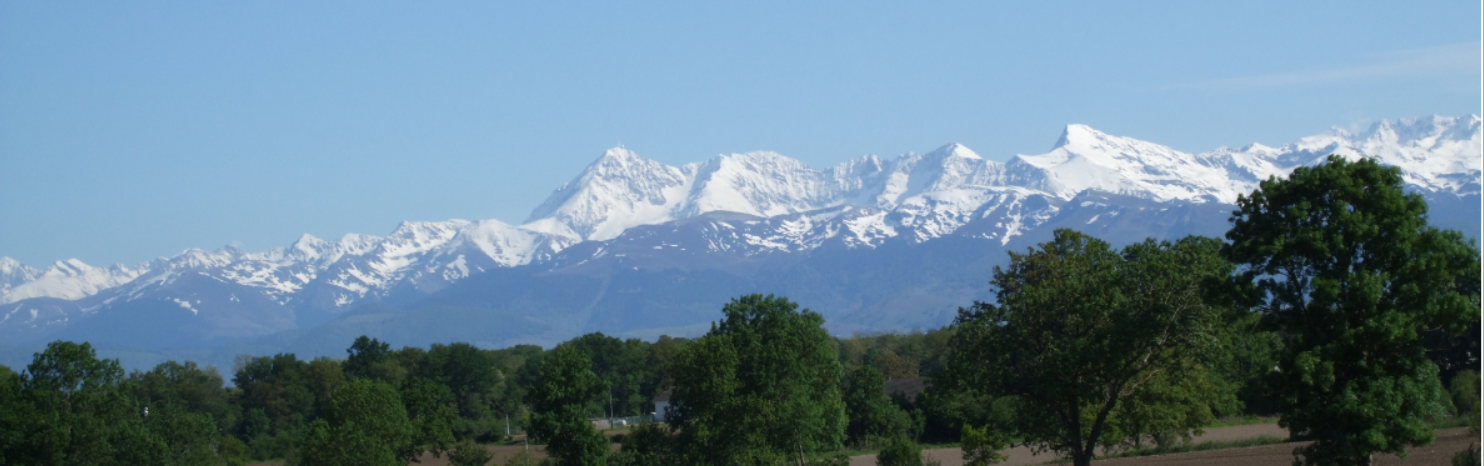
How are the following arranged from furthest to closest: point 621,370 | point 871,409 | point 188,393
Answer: point 621,370
point 188,393
point 871,409

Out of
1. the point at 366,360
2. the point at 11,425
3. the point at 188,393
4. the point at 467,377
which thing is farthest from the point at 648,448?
the point at 366,360

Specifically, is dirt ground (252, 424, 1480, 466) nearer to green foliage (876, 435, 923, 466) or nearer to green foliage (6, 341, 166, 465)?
green foliage (876, 435, 923, 466)

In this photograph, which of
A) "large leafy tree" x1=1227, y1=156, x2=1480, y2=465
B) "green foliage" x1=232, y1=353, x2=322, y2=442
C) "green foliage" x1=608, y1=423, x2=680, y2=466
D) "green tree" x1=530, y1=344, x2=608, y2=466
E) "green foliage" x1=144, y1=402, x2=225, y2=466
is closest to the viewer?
"large leafy tree" x1=1227, y1=156, x2=1480, y2=465

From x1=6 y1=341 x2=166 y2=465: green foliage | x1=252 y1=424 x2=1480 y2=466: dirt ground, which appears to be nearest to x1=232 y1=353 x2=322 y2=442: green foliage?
x1=252 y1=424 x2=1480 y2=466: dirt ground

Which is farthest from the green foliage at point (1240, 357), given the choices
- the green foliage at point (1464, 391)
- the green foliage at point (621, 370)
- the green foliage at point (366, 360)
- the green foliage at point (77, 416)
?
the green foliage at point (366, 360)

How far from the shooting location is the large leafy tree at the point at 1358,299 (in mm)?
26531

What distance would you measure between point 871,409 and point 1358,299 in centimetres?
5340

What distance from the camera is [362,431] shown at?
58.5m

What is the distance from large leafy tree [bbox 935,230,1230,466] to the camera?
33.9 metres

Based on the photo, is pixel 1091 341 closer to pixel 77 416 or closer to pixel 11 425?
pixel 77 416

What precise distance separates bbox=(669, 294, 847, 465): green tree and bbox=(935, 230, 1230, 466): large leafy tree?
37.9 ft

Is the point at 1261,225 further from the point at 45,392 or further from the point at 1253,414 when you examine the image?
the point at 1253,414

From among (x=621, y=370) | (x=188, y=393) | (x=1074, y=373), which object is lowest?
(x=1074, y=373)

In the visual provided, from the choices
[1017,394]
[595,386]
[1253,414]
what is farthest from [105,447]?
[1253,414]
